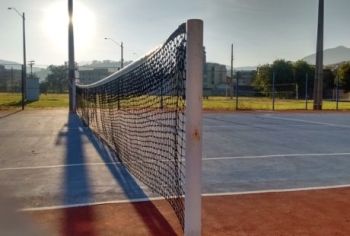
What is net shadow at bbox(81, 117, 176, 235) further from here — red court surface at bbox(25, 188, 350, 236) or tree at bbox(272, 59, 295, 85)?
tree at bbox(272, 59, 295, 85)

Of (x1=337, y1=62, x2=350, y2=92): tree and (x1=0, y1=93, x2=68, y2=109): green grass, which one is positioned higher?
(x1=337, y1=62, x2=350, y2=92): tree

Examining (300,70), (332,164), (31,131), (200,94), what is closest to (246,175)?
(332,164)

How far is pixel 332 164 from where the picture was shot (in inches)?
345

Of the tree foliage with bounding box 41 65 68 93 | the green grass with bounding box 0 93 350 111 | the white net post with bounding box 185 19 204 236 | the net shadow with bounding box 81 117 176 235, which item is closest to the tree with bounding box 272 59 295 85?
the green grass with bounding box 0 93 350 111

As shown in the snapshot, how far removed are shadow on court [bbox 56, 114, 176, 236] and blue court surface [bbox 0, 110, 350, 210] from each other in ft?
0.04

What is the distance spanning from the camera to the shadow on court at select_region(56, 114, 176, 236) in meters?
4.75

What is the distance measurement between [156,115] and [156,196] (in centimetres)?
296

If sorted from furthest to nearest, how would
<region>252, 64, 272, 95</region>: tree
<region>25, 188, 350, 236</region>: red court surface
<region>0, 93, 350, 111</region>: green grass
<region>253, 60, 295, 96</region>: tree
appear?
<region>253, 60, 295, 96</region>: tree, <region>252, 64, 272, 95</region>: tree, <region>0, 93, 350, 111</region>: green grass, <region>25, 188, 350, 236</region>: red court surface

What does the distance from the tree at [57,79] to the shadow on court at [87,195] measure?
172 ft

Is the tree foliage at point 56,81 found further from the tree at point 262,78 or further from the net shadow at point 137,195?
the net shadow at point 137,195

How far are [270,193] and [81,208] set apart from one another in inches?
98.7

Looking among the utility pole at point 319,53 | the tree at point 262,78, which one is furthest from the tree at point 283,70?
the utility pole at point 319,53

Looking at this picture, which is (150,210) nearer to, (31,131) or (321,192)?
(321,192)

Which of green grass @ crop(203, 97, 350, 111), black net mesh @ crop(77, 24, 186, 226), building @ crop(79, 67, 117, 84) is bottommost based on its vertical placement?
green grass @ crop(203, 97, 350, 111)
